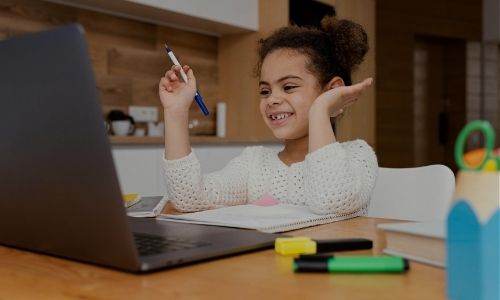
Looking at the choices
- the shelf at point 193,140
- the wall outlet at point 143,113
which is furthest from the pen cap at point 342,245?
the wall outlet at point 143,113

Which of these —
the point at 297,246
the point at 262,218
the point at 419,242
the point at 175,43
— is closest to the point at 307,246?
the point at 297,246

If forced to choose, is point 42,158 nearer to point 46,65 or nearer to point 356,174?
point 46,65

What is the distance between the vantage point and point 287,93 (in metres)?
1.48

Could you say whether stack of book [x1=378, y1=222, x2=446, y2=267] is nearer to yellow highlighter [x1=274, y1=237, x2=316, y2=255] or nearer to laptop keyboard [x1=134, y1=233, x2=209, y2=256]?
yellow highlighter [x1=274, y1=237, x2=316, y2=255]

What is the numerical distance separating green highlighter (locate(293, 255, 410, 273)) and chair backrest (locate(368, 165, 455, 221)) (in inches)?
26.4

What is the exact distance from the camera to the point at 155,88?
3264 millimetres

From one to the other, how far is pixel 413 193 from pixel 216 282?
2.80 ft

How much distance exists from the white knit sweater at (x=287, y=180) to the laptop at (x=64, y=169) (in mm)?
369

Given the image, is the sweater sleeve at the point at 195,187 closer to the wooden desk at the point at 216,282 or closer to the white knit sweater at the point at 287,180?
the white knit sweater at the point at 287,180

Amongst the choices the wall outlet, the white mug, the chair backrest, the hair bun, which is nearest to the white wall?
the white mug

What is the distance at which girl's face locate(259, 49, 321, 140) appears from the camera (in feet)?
4.81

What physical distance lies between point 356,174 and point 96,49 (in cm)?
211

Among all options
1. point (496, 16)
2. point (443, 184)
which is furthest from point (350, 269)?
point (496, 16)

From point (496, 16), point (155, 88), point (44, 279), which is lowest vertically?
point (44, 279)
